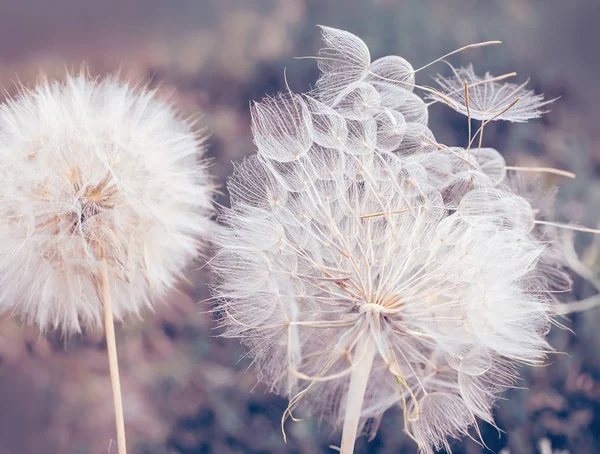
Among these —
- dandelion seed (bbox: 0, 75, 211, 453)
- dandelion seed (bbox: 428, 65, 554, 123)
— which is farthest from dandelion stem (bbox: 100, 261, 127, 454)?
dandelion seed (bbox: 428, 65, 554, 123)

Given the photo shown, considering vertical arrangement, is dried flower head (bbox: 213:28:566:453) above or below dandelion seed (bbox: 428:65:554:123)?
below

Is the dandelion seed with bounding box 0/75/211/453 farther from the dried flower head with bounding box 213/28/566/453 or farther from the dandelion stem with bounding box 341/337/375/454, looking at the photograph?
the dandelion stem with bounding box 341/337/375/454

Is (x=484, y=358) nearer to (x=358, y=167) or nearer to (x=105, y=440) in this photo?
(x=358, y=167)

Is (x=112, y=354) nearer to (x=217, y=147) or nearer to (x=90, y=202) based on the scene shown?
(x=90, y=202)

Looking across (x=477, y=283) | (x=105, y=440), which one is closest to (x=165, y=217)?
(x=477, y=283)

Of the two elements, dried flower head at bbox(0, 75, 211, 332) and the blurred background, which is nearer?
dried flower head at bbox(0, 75, 211, 332)

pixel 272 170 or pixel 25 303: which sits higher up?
pixel 272 170
